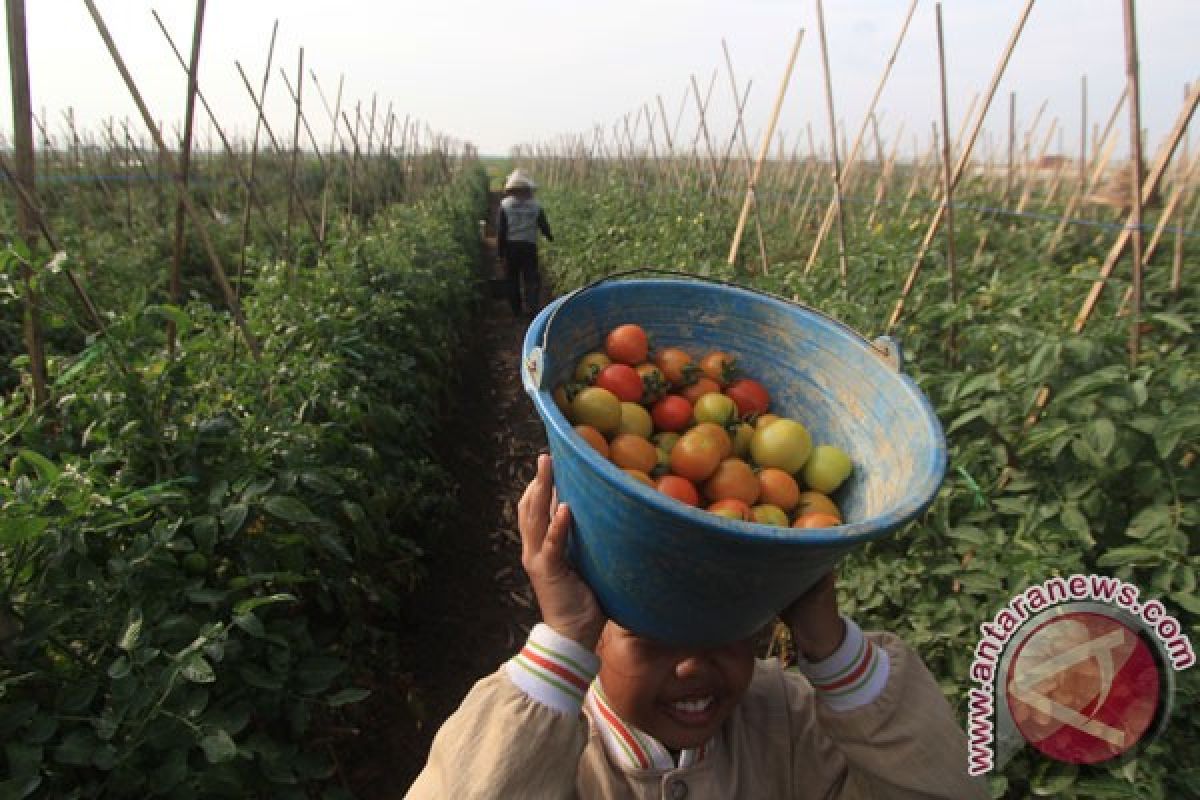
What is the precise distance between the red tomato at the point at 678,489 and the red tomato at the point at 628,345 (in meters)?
0.26

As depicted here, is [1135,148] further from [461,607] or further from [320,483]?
[461,607]

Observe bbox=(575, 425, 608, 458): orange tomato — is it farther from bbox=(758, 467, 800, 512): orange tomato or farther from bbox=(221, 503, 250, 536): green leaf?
bbox=(221, 503, 250, 536): green leaf

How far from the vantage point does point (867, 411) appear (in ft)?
3.58

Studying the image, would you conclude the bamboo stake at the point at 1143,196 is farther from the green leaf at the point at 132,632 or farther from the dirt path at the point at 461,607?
the green leaf at the point at 132,632

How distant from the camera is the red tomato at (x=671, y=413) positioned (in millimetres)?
1152

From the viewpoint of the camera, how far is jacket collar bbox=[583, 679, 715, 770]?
105cm

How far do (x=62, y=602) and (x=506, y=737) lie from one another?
1.02 m

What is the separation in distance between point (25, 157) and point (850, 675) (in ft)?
6.91

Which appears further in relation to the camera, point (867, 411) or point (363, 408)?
point (363, 408)

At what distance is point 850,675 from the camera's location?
983mm

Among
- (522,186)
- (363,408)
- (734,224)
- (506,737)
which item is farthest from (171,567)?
(522,186)

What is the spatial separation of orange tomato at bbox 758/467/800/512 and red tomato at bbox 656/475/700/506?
0.38ft

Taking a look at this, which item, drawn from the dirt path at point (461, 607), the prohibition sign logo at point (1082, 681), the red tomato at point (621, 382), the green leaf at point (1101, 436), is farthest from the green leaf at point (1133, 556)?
the dirt path at point (461, 607)

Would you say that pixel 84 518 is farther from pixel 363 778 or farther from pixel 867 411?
pixel 867 411
